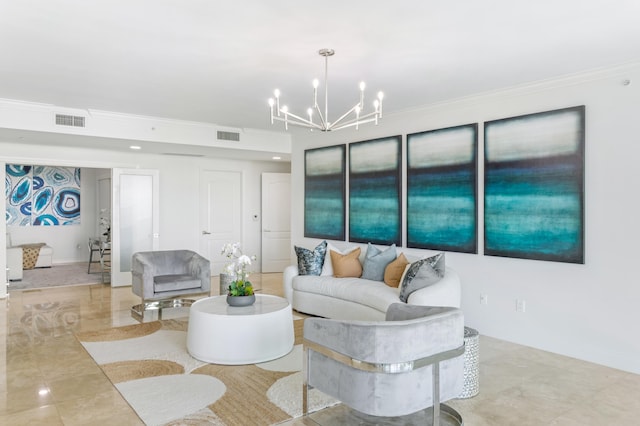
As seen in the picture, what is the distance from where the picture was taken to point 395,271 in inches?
204

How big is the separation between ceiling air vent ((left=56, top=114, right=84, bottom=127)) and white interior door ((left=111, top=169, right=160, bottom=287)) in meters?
1.81

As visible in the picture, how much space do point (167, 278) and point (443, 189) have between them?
373 cm

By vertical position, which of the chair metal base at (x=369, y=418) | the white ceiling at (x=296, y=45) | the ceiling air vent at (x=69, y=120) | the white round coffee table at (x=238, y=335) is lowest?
the chair metal base at (x=369, y=418)

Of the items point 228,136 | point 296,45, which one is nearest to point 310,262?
point 228,136

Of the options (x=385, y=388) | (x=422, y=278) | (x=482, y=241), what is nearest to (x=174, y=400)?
(x=385, y=388)

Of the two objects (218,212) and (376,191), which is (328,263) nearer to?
(376,191)

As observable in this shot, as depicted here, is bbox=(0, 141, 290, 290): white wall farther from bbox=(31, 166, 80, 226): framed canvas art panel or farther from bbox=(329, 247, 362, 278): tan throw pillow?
bbox=(329, 247, 362, 278): tan throw pillow

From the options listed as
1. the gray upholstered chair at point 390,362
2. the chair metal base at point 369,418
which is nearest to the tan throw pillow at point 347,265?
the chair metal base at point 369,418

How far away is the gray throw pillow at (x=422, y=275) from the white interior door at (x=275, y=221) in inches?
201

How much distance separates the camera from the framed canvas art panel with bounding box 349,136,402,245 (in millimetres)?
6031

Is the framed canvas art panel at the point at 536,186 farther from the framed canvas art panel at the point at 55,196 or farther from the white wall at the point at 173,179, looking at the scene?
the framed canvas art panel at the point at 55,196

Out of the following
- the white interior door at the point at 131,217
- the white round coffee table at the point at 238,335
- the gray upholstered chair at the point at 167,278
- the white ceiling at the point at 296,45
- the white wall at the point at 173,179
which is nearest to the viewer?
the white ceiling at the point at 296,45

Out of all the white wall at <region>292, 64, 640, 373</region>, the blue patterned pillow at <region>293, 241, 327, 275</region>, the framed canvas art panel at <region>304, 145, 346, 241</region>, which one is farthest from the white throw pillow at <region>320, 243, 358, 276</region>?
the white wall at <region>292, 64, 640, 373</region>

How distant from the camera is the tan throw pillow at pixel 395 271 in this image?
16.9 feet
